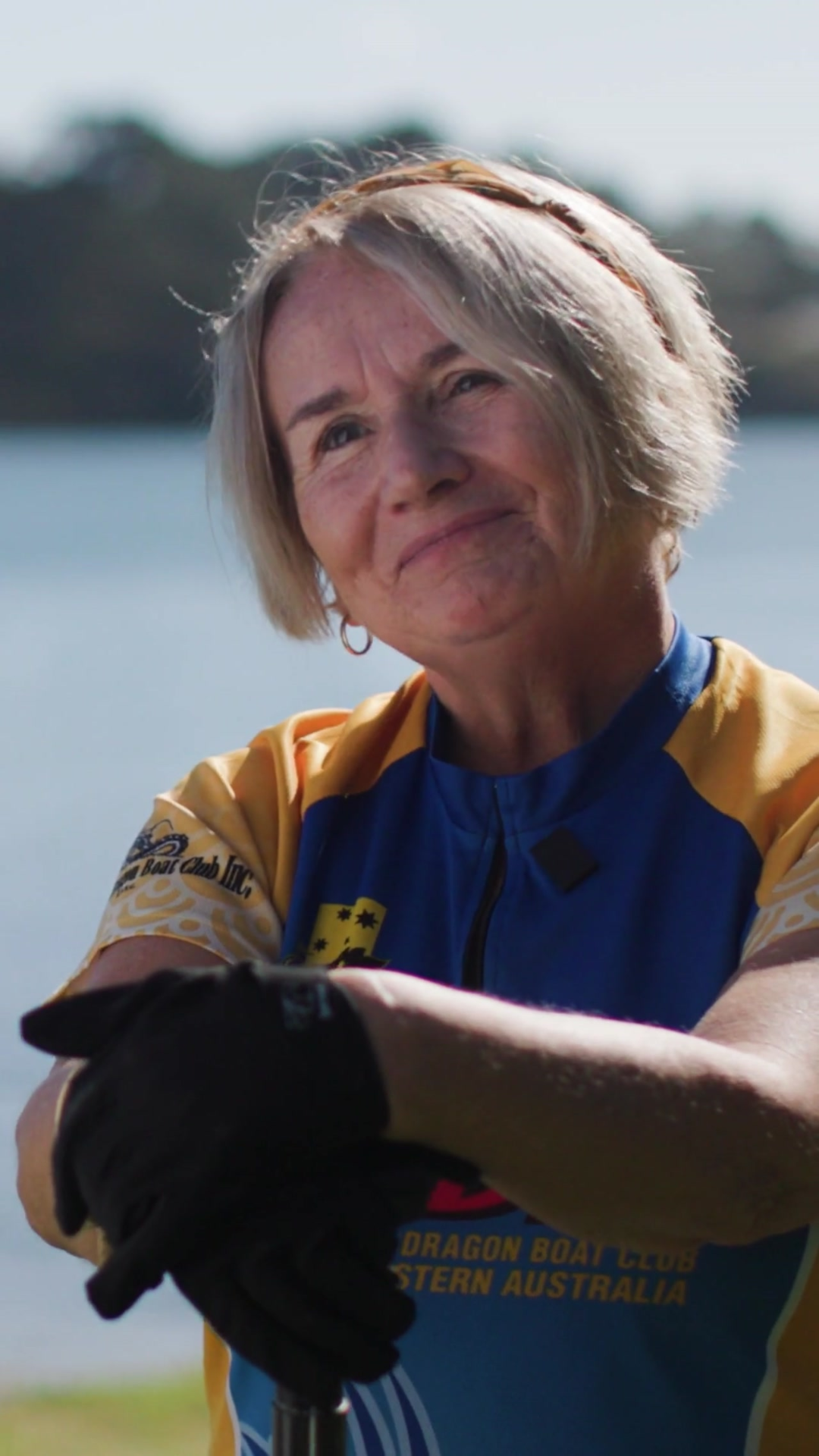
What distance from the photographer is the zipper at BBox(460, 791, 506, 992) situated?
155 centimetres

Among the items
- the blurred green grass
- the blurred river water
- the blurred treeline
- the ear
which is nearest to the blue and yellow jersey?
the ear

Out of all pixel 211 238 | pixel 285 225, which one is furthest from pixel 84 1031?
pixel 211 238

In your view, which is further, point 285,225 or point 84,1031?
point 285,225

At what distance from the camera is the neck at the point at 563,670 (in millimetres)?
1652

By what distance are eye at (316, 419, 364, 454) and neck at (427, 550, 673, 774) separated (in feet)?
0.78

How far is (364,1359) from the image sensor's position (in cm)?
110

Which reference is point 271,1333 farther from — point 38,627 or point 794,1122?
point 38,627

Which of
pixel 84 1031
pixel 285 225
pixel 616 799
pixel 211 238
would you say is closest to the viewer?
pixel 84 1031

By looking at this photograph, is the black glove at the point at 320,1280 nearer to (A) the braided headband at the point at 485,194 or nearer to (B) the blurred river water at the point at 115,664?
(A) the braided headband at the point at 485,194

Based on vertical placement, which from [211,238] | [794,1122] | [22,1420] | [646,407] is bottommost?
[22,1420]

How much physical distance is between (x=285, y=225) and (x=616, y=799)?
2.30 ft

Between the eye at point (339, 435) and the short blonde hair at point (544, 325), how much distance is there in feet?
0.38

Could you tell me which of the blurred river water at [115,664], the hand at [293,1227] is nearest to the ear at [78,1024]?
the hand at [293,1227]

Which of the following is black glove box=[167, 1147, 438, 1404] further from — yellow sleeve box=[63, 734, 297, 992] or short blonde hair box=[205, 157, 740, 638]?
short blonde hair box=[205, 157, 740, 638]
